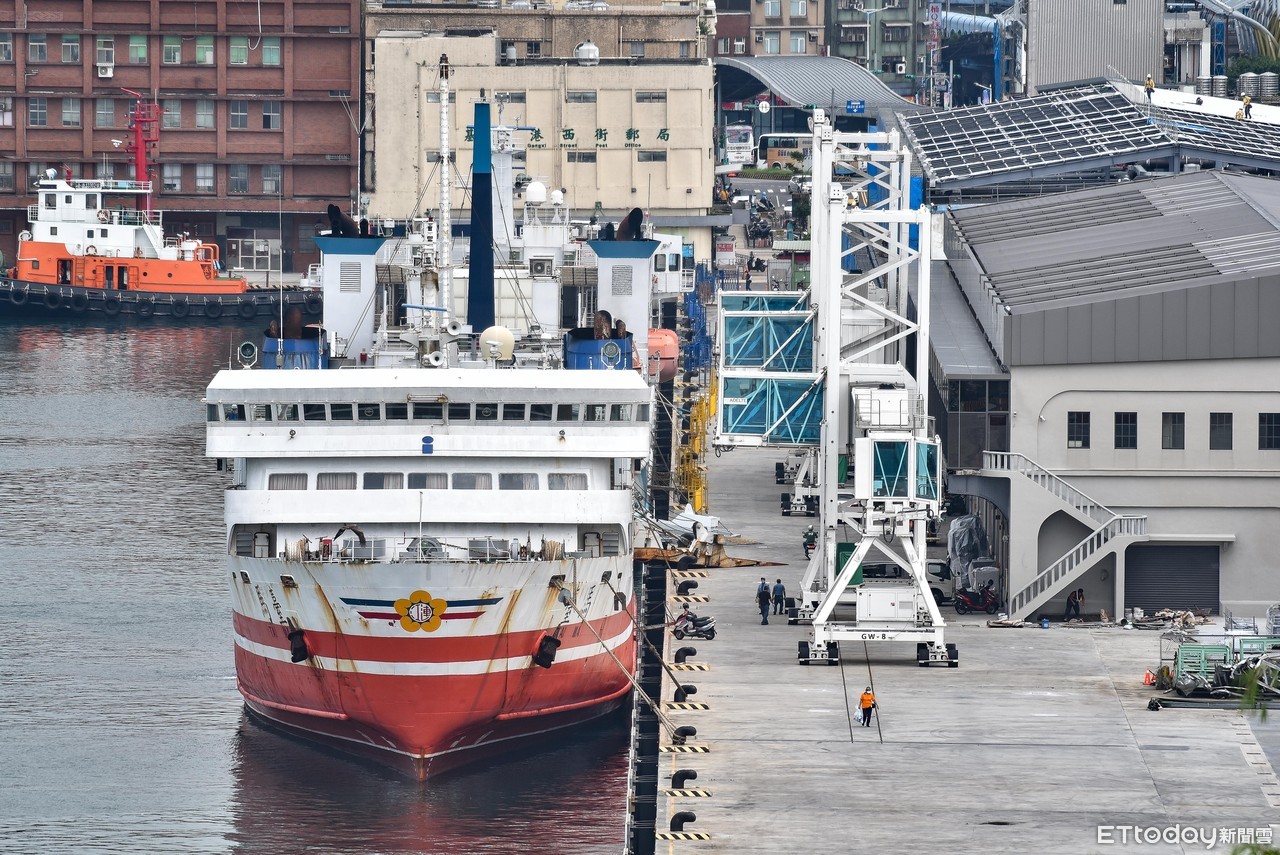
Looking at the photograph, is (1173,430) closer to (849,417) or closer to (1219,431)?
(1219,431)

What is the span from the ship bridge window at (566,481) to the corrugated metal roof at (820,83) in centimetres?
12583

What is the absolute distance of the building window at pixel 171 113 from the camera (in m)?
161

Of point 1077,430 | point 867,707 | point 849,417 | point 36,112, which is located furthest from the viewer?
point 36,112

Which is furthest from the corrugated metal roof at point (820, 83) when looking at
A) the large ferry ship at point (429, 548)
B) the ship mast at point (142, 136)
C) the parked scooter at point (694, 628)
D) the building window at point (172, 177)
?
Result: the large ferry ship at point (429, 548)

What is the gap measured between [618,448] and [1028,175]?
57384 millimetres

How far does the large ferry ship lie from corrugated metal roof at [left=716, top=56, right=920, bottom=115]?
12579 centimetres

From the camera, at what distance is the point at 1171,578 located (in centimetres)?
6166

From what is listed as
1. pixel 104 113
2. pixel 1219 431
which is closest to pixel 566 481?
pixel 1219 431

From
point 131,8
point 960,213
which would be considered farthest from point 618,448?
point 131,8

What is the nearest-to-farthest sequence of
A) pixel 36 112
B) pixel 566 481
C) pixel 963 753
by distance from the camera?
pixel 963 753, pixel 566 481, pixel 36 112

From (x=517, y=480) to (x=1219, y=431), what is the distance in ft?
65.7

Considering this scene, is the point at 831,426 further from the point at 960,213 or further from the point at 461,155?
the point at 461,155

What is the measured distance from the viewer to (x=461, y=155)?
478ft

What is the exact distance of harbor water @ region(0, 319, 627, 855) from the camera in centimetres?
4781
